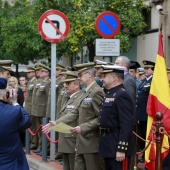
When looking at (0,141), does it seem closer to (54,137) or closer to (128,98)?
(128,98)

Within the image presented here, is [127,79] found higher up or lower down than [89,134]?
higher up

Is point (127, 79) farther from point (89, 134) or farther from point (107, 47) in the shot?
point (107, 47)

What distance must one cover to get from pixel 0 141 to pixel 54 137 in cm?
569

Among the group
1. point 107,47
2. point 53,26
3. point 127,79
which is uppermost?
point 53,26

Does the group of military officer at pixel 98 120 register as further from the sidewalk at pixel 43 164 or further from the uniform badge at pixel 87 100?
the sidewalk at pixel 43 164

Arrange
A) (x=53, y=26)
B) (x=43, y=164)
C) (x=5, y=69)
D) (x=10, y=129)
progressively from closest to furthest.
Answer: (x=10, y=129) < (x=5, y=69) < (x=53, y=26) < (x=43, y=164)

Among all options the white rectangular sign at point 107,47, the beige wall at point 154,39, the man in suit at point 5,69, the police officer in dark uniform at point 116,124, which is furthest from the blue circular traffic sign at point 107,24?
the beige wall at point 154,39

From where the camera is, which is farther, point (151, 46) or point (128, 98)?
point (151, 46)

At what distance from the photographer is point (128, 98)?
7883 mm

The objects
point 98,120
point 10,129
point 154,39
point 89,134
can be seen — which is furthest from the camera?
point 154,39

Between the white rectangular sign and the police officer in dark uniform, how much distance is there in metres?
4.58

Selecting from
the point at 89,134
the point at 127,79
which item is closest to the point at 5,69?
the point at 127,79

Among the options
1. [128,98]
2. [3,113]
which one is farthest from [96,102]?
[3,113]

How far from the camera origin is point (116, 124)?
7891mm
